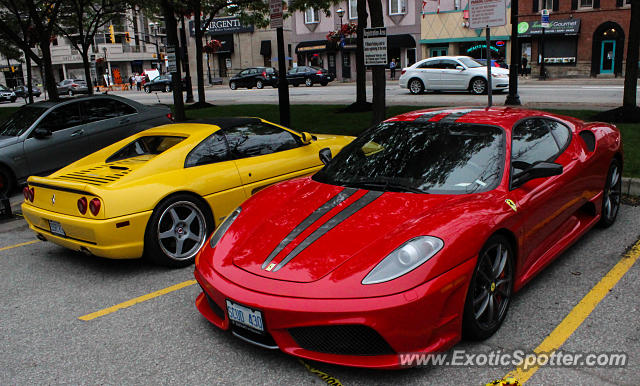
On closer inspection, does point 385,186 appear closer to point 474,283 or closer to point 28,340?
point 474,283

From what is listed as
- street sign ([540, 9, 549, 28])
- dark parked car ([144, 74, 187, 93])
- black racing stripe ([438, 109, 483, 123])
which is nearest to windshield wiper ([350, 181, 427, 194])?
black racing stripe ([438, 109, 483, 123])

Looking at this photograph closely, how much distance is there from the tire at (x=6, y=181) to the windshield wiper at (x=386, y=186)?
22.6ft

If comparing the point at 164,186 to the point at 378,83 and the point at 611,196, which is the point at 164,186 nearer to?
the point at 611,196

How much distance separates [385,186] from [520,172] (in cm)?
95

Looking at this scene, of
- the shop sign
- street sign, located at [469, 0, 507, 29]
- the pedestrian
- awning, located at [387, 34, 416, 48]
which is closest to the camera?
street sign, located at [469, 0, 507, 29]

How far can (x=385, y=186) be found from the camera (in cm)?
396

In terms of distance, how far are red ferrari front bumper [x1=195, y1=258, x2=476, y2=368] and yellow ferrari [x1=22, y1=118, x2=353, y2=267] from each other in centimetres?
208

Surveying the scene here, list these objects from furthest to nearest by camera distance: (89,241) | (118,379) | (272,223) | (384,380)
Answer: (89,241), (272,223), (118,379), (384,380)

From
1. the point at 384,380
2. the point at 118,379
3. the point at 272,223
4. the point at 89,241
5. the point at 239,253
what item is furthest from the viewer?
the point at 89,241

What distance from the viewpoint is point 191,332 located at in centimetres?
383

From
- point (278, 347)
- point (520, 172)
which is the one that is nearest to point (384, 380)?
point (278, 347)

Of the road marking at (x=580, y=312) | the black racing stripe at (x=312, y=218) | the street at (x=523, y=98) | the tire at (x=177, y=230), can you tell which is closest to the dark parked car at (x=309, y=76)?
the street at (x=523, y=98)

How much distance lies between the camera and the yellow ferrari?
483 centimetres

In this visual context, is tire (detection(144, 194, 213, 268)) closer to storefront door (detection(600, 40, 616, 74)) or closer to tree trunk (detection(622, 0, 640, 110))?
tree trunk (detection(622, 0, 640, 110))
